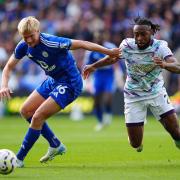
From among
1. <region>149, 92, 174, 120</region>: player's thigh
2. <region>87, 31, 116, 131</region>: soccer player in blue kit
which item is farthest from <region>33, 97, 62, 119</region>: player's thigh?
<region>87, 31, 116, 131</region>: soccer player in blue kit

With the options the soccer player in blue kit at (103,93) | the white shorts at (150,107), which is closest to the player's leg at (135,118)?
the white shorts at (150,107)

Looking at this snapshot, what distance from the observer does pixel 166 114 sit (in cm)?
1100

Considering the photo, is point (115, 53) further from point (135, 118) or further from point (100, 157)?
point (100, 157)

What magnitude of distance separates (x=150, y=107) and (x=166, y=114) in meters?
0.33

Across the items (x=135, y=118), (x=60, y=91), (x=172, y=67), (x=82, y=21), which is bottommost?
(x=82, y=21)

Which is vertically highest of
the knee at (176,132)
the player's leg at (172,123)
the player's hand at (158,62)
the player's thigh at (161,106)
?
the player's hand at (158,62)

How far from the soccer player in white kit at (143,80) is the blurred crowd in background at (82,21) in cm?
1350

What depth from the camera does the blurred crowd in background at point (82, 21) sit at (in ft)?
83.6

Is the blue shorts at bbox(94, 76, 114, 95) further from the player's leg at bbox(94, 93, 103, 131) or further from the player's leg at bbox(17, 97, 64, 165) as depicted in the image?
the player's leg at bbox(17, 97, 64, 165)

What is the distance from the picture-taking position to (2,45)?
26562 mm

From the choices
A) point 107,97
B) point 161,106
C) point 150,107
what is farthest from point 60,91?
point 107,97

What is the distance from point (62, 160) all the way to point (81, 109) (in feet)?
42.6

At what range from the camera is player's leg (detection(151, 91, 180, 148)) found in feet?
35.9

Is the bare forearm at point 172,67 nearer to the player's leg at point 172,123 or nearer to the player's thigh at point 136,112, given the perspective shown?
the player's leg at point 172,123
